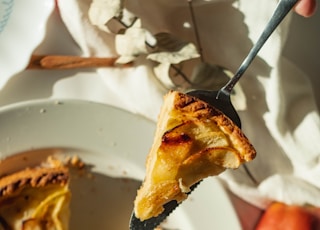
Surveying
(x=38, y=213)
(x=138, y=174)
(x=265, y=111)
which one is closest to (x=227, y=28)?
(x=265, y=111)

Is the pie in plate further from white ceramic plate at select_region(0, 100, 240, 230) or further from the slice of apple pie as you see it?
the slice of apple pie

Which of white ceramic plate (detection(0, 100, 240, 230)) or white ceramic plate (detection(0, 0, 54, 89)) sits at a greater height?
white ceramic plate (detection(0, 0, 54, 89))

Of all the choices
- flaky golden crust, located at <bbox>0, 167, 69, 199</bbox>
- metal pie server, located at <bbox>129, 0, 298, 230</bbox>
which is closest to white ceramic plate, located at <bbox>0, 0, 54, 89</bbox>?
flaky golden crust, located at <bbox>0, 167, 69, 199</bbox>

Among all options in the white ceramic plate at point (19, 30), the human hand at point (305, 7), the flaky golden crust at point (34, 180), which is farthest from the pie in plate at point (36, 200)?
the human hand at point (305, 7)

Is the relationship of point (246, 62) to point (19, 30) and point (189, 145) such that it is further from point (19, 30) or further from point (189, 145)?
point (19, 30)

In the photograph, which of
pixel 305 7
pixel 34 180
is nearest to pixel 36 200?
pixel 34 180

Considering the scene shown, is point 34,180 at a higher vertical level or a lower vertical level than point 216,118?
lower
